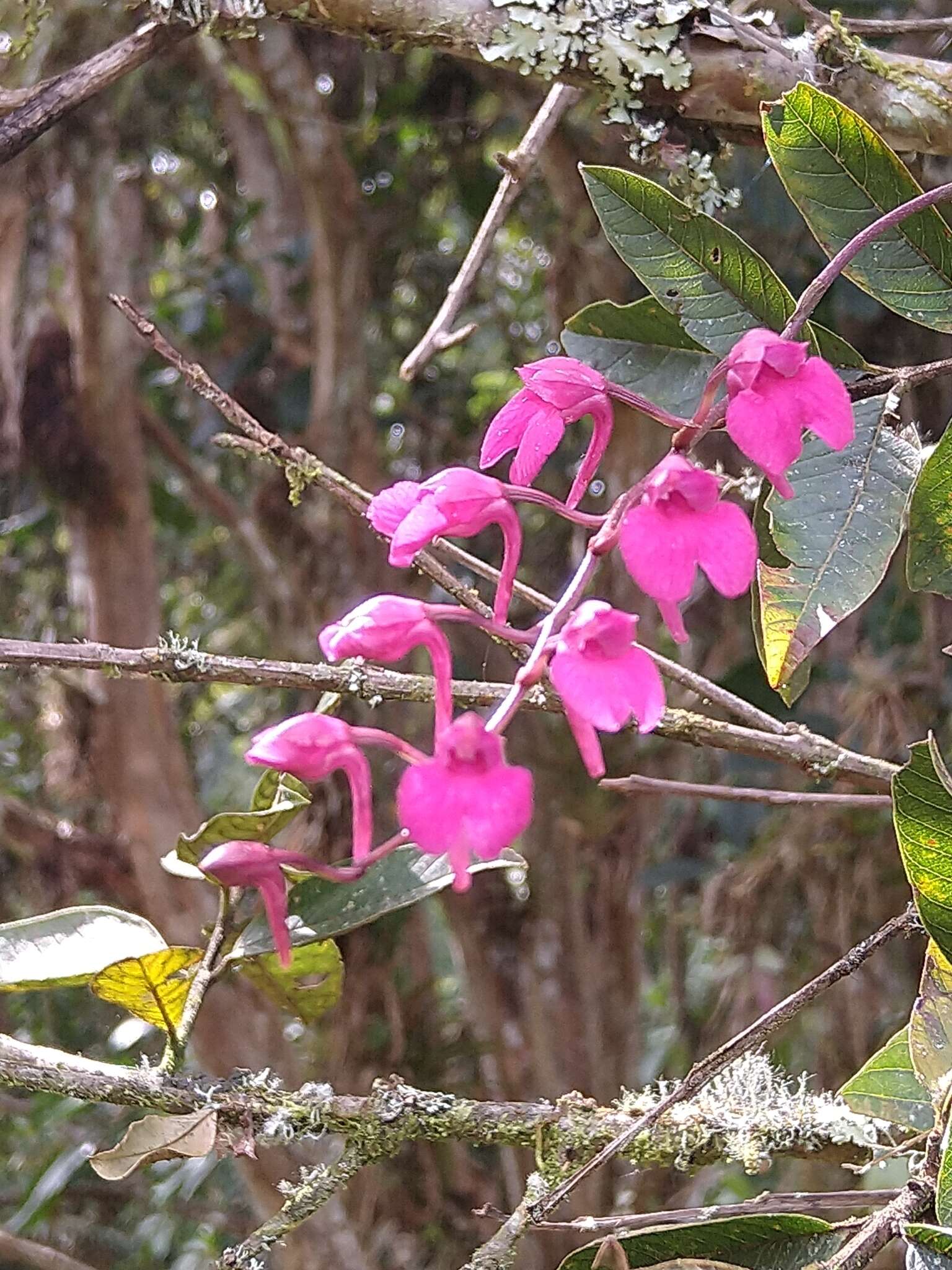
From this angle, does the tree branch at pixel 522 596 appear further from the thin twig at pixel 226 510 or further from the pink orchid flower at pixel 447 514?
the thin twig at pixel 226 510

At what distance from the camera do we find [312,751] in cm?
40

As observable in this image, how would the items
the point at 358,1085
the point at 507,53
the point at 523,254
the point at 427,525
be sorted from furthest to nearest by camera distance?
the point at 523,254 → the point at 358,1085 → the point at 507,53 → the point at 427,525

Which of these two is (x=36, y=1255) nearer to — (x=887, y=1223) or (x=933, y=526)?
(x=887, y=1223)

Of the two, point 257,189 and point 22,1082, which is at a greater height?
point 257,189

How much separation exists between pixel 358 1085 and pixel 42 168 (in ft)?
3.95

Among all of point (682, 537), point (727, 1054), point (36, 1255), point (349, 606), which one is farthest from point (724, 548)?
point (349, 606)

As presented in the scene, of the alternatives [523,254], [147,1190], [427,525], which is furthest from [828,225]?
[147,1190]

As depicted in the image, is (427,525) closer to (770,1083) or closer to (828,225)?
(828,225)

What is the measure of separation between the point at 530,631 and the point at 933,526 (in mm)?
222

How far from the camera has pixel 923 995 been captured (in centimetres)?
52

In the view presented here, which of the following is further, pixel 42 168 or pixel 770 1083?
pixel 42 168

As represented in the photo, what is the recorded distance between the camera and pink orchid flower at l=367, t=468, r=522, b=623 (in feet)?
1.37

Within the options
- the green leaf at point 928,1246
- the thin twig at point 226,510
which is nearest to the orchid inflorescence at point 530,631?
the green leaf at point 928,1246

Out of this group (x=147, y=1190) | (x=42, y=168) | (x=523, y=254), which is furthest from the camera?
(x=147, y=1190)
